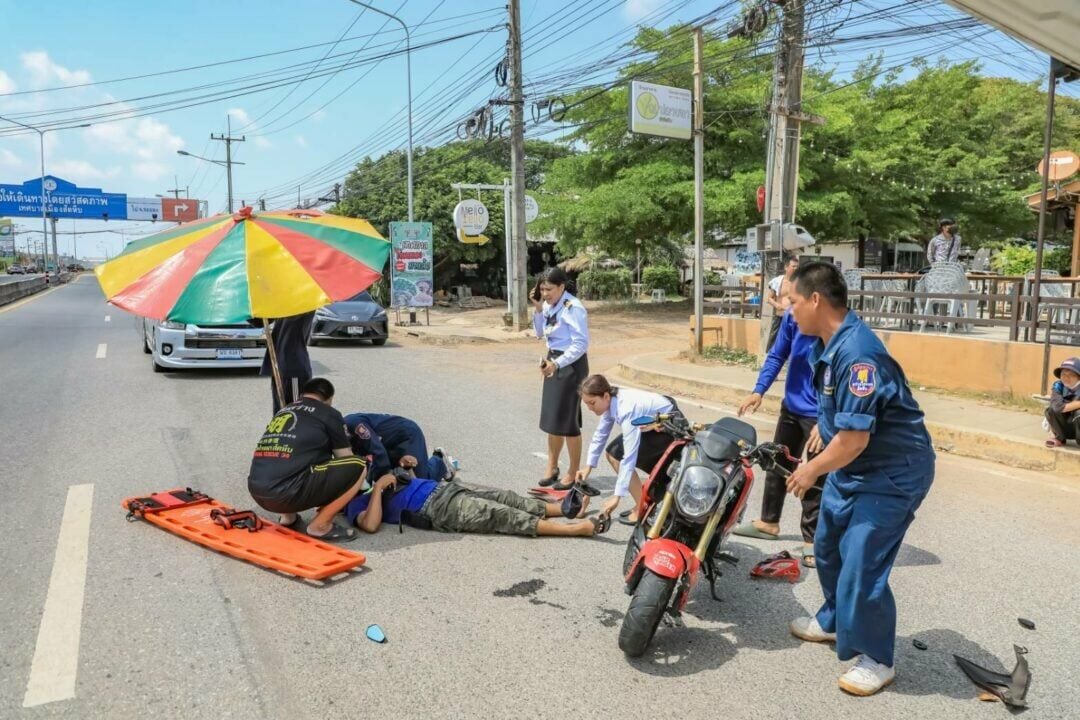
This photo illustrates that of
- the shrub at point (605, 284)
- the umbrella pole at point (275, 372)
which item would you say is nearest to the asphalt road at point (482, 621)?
the umbrella pole at point (275, 372)

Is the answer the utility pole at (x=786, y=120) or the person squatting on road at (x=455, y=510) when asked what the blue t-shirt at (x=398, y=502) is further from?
the utility pole at (x=786, y=120)

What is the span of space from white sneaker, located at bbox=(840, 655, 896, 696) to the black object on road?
345 millimetres

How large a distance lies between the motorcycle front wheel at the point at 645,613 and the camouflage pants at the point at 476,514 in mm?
1495

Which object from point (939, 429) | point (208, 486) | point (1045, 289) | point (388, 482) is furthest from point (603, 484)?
point (1045, 289)

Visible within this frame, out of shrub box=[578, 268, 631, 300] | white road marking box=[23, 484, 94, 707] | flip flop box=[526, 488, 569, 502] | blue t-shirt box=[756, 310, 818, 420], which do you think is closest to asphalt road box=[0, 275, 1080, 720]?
white road marking box=[23, 484, 94, 707]

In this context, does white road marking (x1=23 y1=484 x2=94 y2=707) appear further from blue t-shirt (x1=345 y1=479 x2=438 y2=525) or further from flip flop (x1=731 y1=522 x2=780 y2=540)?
flip flop (x1=731 y1=522 x2=780 y2=540)

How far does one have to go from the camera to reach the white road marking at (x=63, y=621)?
298 cm

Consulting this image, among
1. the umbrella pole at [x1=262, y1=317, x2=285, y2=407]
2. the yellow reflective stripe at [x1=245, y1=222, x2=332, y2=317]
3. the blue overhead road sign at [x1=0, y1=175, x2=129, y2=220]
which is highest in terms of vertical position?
the blue overhead road sign at [x1=0, y1=175, x2=129, y2=220]

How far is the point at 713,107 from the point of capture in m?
20.7

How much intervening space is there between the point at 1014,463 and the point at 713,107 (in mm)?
15969

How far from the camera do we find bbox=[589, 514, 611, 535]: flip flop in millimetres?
4363

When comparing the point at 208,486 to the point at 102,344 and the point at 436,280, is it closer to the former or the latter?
the point at 102,344

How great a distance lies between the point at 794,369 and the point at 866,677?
6.51ft

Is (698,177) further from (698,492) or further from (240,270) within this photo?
(698,492)
